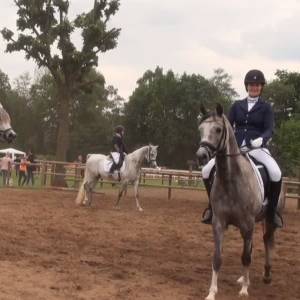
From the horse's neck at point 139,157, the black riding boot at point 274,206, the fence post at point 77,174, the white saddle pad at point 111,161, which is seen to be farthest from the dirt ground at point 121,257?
the fence post at point 77,174

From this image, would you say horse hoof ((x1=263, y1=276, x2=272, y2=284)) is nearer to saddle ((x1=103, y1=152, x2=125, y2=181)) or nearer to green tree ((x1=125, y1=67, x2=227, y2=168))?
saddle ((x1=103, y1=152, x2=125, y2=181))

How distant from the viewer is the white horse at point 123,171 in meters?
17.0

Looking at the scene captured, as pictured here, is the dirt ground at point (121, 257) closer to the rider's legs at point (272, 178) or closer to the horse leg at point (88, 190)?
the rider's legs at point (272, 178)

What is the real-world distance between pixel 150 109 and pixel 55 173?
36747 mm

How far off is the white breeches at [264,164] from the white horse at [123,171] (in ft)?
32.2

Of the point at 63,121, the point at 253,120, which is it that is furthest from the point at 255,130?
the point at 63,121

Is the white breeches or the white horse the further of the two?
the white horse

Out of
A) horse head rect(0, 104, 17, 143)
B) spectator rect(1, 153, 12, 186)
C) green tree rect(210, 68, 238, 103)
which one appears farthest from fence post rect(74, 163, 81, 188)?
green tree rect(210, 68, 238, 103)

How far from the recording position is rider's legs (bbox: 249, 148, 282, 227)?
701cm

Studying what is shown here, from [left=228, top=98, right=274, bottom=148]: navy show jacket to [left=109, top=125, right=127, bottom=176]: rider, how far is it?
925 centimetres

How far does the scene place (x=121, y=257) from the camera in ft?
27.5

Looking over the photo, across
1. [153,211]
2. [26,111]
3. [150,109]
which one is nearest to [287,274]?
[153,211]

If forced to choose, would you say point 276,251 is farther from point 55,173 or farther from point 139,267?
point 55,173

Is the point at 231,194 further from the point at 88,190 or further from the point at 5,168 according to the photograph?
the point at 5,168
